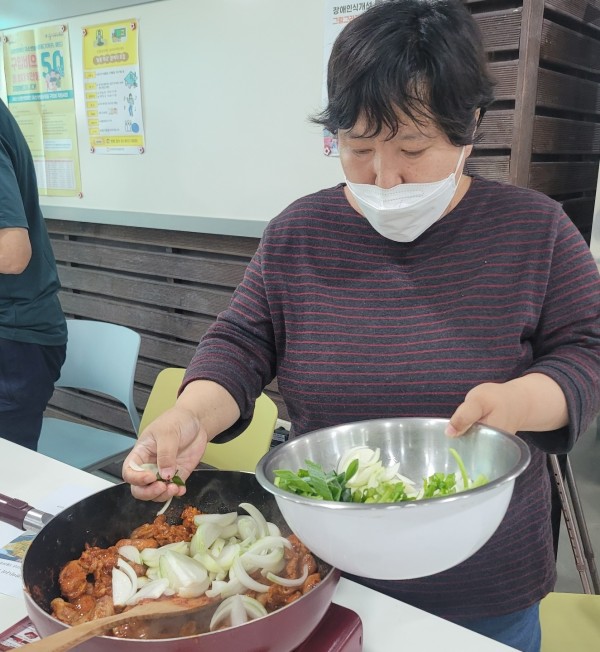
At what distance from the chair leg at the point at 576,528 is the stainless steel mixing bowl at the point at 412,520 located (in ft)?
3.52

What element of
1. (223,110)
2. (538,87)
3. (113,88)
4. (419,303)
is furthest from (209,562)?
(113,88)

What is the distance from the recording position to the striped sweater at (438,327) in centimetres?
104

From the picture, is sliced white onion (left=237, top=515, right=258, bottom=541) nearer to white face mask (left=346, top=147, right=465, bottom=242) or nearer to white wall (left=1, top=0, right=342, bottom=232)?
white face mask (left=346, top=147, right=465, bottom=242)

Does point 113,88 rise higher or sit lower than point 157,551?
higher

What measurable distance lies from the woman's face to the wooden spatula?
68 cm

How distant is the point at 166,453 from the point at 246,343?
0.31 meters

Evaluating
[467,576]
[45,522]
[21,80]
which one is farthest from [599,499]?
[21,80]

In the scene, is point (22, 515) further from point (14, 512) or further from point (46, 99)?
point (46, 99)

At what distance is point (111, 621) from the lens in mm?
692

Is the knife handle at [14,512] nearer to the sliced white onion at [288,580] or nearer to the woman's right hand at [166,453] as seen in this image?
the woman's right hand at [166,453]

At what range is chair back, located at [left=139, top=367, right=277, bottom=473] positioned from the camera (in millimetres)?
1773

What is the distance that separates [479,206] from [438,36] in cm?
30

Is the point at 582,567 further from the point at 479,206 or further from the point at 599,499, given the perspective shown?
the point at 479,206

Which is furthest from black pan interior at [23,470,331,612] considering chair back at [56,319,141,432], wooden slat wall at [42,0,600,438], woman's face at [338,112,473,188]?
chair back at [56,319,141,432]
